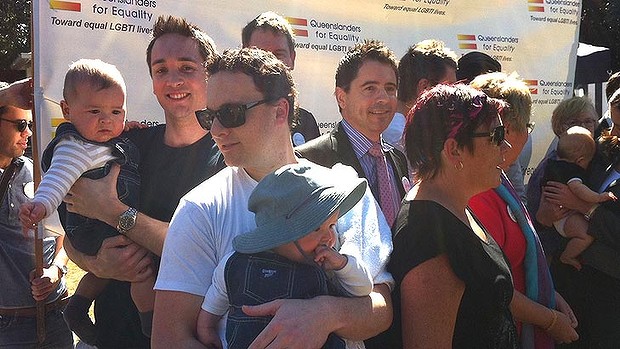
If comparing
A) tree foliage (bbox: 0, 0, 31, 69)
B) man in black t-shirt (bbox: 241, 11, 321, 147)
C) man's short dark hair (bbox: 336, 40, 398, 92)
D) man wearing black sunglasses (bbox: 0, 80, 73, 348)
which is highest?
tree foliage (bbox: 0, 0, 31, 69)

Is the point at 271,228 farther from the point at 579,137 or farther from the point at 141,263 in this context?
the point at 579,137

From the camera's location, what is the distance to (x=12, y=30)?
1881 centimetres

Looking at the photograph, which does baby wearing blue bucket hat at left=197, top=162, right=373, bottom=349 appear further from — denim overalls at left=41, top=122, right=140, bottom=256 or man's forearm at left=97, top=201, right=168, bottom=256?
denim overalls at left=41, top=122, right=140, bottom=256

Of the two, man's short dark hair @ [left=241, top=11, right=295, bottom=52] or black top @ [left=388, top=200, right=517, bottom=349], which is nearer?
black top @ [left=388, top=200, right=517, bottom=349]

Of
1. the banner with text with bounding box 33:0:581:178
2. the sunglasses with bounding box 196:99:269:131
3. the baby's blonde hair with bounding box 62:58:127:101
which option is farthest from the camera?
the banner with text with bounding box 33:0:581:178

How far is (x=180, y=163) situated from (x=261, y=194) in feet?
3.10

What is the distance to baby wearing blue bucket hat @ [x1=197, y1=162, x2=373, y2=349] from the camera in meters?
1.58

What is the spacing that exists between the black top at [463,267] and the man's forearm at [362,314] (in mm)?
178

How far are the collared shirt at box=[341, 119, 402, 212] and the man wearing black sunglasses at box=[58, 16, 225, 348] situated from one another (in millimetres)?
751

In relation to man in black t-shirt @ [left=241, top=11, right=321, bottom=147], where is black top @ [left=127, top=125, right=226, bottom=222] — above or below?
below

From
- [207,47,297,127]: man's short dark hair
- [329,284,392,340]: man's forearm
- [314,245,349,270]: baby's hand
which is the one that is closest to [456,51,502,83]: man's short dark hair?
[207,47,297,127]: man's short dark hair

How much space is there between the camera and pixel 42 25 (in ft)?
11.5

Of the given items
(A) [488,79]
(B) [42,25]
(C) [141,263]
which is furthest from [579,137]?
(B) [42,25]

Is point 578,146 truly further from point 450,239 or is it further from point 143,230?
point 143,230
